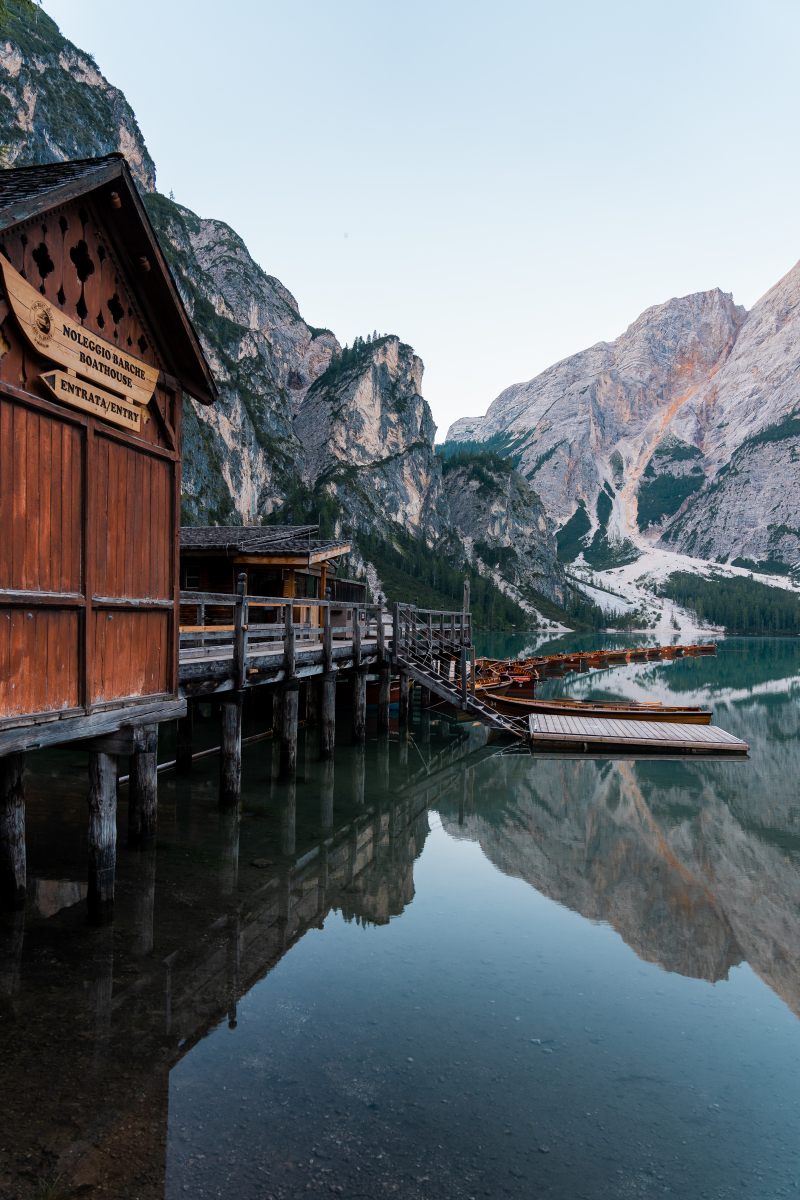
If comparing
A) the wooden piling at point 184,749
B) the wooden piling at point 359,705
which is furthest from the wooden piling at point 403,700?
the wooden piling at point 184,749

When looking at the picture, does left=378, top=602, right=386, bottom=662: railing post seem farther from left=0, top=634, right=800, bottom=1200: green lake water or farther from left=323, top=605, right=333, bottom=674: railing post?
left=0, top=634, right=800, bottom=1200: green lake water

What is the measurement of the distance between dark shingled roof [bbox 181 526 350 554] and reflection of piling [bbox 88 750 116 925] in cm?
1543

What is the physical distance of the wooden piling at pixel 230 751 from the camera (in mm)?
15281

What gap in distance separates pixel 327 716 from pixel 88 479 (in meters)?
13.4

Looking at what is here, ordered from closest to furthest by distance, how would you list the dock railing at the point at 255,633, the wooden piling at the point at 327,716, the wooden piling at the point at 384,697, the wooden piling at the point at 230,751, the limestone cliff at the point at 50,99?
the dock railing at the point at 255,633 < the wooden piling at the point at 230,751 < the wooden piling at the point at 327,716 < the wooden piling at the point at 384,697 < the limestone cliff at the point at 50,99

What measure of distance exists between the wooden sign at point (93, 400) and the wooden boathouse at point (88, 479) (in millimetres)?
27

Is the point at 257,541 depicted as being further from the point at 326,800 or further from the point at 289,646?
the point at 326,800

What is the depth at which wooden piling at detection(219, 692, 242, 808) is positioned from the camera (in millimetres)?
15281

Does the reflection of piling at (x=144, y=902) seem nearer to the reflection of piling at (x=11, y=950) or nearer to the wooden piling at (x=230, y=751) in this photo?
the reflection of piling at (x=11, y=950)

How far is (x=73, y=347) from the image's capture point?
858cm

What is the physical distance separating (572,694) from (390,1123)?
42.5 metres

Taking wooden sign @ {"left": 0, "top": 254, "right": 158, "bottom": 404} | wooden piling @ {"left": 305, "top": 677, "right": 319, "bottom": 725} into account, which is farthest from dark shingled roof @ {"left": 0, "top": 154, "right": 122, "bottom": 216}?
wooden piling @ {"left": 305, "top": 677, "right": 319, "bottom": 725}

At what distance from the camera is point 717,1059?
7754 mm

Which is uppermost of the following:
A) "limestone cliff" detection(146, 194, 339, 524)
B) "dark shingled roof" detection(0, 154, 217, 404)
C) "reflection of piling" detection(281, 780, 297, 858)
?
→ "limestone cliff" detection(146, 194, 339, 524)
